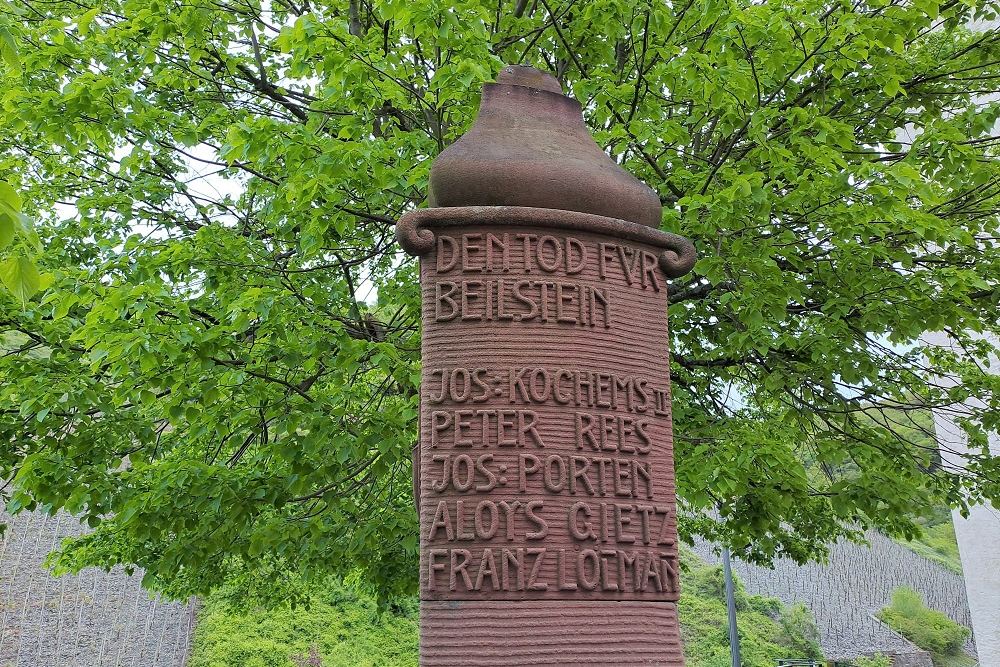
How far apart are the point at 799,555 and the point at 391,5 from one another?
318 inches

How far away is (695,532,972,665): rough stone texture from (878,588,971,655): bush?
0.17 meters

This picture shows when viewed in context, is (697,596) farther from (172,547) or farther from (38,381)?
(38,381)

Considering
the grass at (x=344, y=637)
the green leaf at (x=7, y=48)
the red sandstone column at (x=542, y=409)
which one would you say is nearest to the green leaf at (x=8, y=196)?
the green leaf at (x=7, y=48)

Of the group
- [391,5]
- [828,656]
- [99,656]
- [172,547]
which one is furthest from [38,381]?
[828,656]

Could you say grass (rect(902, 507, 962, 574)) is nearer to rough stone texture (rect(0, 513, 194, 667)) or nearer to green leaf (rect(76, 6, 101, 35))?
rough stone texture (rect(0, 513, 194, 667))

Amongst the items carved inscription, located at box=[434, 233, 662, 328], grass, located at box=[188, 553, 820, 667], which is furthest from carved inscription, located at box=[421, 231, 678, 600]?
grass, located at box=[188, 553, 820, 667]

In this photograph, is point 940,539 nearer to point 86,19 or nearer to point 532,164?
point 532,164

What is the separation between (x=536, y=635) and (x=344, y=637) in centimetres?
1678

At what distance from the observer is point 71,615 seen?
1510 cm

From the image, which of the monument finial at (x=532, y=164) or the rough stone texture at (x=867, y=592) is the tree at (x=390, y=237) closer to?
the monument finial at (x=532, y=164)

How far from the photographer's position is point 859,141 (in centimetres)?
745

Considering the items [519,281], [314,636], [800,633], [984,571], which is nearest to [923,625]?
[800,633]

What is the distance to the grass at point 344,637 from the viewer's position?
17.1 meters

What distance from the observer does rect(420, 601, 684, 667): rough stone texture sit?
125 inches
